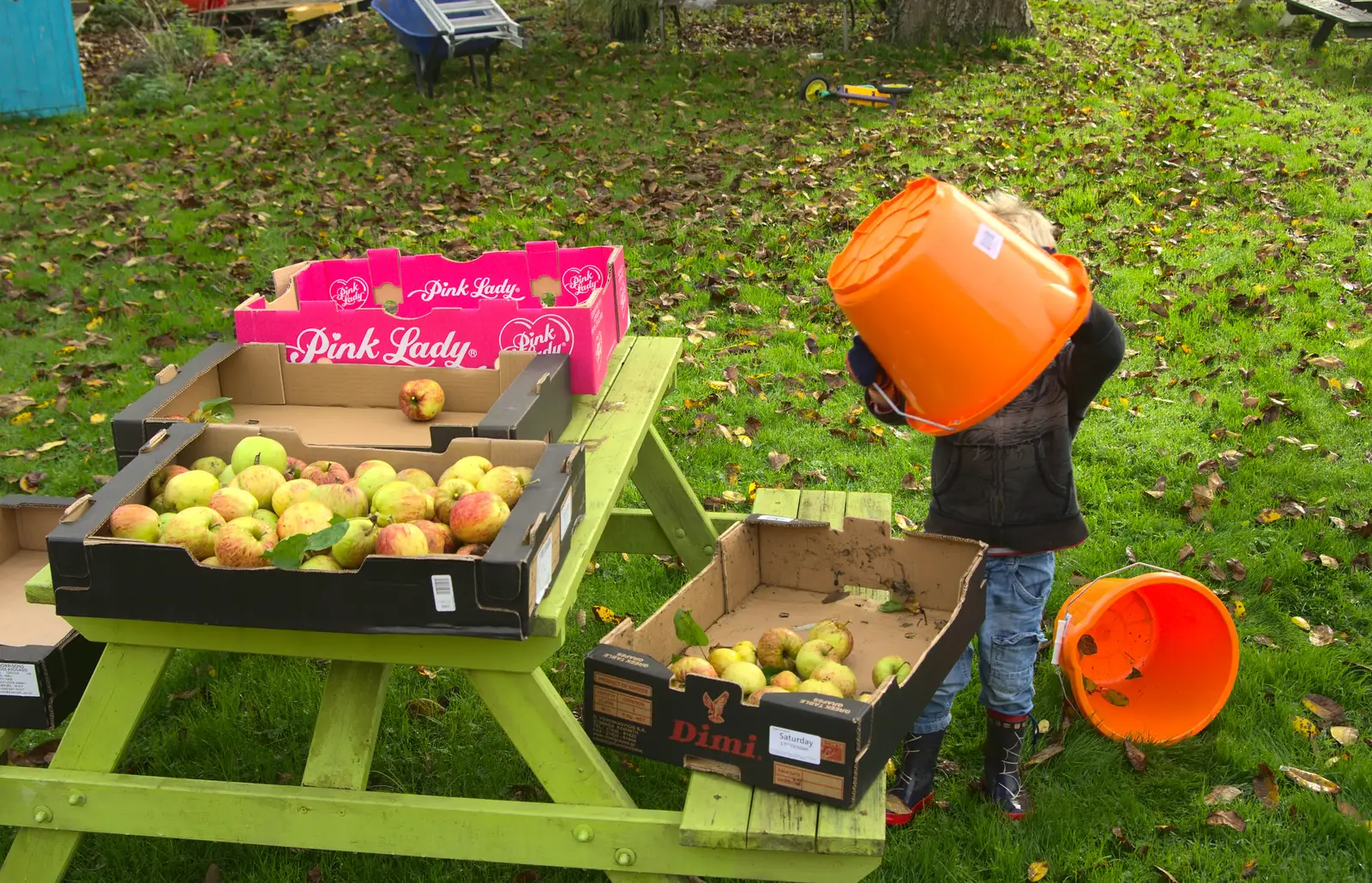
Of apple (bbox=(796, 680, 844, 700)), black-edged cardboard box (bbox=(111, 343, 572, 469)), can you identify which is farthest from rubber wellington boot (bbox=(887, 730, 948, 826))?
black-edged cardboard box (bbox=(111, 343, 572, 469))

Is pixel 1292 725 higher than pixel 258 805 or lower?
lower

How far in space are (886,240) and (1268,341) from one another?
12.9 ft

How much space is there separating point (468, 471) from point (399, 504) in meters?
0.18

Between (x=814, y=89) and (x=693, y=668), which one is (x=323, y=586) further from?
(x=814, y=89)

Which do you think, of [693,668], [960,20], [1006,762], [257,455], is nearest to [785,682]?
[693,668]

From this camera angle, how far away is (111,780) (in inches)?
96.9

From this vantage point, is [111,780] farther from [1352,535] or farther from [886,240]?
[1352,535]

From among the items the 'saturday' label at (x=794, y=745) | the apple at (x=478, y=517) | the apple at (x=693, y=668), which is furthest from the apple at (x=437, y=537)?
the 'saturday' label at (x=794, y=745)

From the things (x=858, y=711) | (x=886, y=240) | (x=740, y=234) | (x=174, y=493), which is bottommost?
(x=740, y=234)

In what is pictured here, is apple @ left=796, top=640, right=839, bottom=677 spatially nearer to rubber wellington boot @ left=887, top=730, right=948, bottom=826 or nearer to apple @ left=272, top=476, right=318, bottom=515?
rubber wellington boot @ left=887, top=730, right=948, bottom=826

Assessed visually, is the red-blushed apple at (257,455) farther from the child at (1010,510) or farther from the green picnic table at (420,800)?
the child at (1010,510)

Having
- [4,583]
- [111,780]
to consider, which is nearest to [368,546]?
[111,780]

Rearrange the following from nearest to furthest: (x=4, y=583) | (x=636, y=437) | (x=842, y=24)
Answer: (x=636, y=437) → (x=4, y=583) → (x=842, y=24)

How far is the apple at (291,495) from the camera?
232 centimetres
